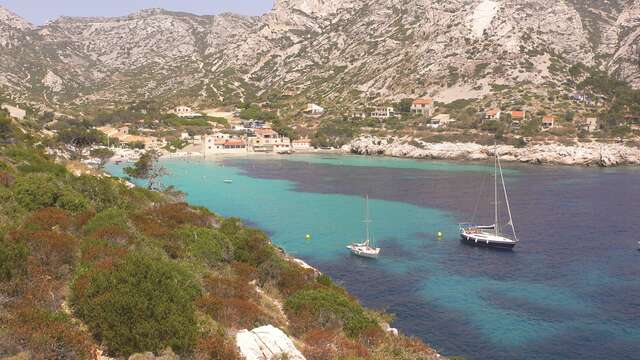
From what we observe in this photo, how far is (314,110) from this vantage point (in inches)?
6895

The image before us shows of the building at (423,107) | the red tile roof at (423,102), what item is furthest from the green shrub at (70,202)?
the red tile roof at (423,102)

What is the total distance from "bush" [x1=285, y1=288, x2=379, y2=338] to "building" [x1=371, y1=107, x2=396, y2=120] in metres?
147

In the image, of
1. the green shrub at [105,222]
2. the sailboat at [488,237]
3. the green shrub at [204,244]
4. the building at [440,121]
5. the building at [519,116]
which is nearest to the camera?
the green shrub at [105,222]

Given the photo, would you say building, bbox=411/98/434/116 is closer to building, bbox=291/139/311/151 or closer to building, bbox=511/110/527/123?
building, bbox=511/110/527/123

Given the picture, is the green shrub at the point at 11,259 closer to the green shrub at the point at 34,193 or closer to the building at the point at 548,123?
the green shrub at the point at 34,193

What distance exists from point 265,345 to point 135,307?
3397mm

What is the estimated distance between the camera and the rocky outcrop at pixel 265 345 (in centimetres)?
1262

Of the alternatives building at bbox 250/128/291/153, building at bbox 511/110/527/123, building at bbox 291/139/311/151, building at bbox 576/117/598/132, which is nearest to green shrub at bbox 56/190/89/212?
building at bbox 250/128/291/153

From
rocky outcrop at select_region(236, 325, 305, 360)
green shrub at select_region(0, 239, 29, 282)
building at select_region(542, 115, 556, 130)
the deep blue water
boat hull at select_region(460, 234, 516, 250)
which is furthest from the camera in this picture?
building at select_region(542, 115, 556, 130)

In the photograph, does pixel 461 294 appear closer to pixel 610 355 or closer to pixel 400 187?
pixel 610 355

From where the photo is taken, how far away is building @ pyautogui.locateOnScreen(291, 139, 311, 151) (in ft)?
494

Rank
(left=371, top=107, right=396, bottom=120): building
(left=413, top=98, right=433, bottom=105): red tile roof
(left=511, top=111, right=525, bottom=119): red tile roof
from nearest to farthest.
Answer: (left=511, top=111, right=525, bottom=119): red tile roof → (left=413, top=98, right=433, bottom=105): red tile roof → (left=371, top=107, right=396, bottom=120): building

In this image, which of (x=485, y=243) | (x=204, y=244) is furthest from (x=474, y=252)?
(x=204, y=244)

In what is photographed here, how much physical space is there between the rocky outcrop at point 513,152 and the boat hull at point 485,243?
77036 mm
